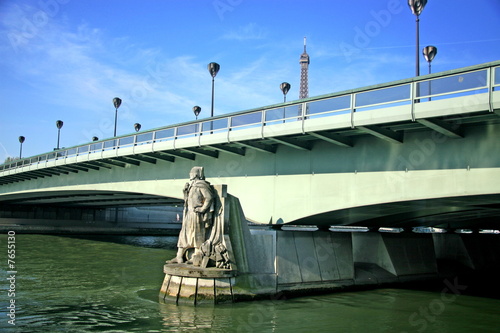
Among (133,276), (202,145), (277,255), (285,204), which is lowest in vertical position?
(133,276)

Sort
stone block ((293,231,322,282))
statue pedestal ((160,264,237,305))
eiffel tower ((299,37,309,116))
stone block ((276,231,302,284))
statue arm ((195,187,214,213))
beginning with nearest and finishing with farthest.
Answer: statue pedestal ((160,264,237,305))
statue arm ((195,187,214,213))
stone block ((276,231,302,284))
stone block ((293,231,322,282))
eiffel tower ((299,37,309,116))

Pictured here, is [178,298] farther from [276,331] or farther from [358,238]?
[358,238]

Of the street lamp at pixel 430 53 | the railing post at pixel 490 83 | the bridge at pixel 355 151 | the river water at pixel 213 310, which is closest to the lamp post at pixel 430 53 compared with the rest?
the street lamp at pixel 430 53

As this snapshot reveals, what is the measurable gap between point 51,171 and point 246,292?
29227mm

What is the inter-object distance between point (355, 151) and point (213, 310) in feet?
26.6

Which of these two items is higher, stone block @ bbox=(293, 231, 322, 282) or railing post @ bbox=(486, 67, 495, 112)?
railing post @ bbox=(486, 67, 495, 112)

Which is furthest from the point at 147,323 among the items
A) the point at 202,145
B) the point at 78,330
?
the point at 202,145

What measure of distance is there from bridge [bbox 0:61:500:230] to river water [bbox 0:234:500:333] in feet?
12.9

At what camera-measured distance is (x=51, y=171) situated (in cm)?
4078

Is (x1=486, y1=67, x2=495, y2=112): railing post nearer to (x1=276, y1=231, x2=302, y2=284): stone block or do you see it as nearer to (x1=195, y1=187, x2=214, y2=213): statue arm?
(x1=276, y1=231, x2=302, y2=284): stone block

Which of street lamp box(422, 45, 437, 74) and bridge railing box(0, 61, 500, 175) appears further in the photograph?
street lamp box(422, 45, 437, 74)

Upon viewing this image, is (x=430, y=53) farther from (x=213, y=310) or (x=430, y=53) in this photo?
(x=213, y=310)

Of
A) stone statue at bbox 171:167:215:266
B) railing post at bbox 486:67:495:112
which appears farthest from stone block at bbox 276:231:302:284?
railing post at bbox 486:67:495:112

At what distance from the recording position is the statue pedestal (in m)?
16.7
